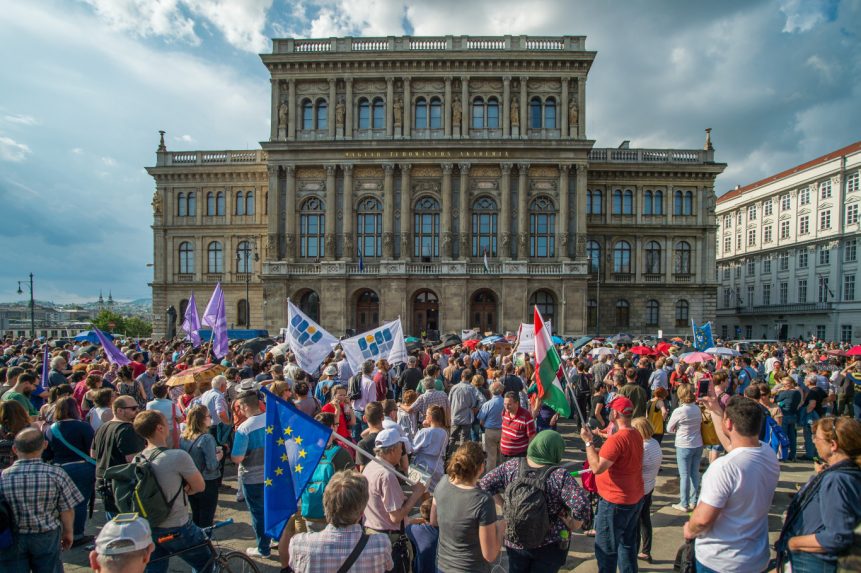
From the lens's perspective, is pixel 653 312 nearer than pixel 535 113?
No

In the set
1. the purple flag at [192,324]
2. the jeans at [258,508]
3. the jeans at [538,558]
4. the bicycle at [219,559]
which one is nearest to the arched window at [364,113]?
the purple flag at [192,324]

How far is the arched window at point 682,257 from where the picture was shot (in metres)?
44.5

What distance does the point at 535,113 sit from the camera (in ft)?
132

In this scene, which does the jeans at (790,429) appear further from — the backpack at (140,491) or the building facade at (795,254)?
the building facade at (795,254)

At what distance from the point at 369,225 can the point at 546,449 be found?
35863 mm

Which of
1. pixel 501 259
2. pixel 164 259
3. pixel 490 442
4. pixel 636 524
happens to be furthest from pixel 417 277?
pixel 636 524

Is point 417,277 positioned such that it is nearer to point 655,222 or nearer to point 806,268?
point 655,222

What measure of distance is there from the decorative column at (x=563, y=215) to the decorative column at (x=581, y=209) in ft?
2.63

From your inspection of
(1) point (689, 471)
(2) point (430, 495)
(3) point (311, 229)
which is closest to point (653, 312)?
(3) point (311, 229)

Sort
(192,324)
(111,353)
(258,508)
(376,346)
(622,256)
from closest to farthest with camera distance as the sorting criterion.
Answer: (258,508), (376,346), (111,353), (192,324), (622,256)

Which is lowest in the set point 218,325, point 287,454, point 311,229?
point 287,454

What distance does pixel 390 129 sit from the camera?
1560 inches

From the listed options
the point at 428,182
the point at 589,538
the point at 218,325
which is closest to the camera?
the point at 589,538

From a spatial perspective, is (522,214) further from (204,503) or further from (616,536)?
(204,503)
